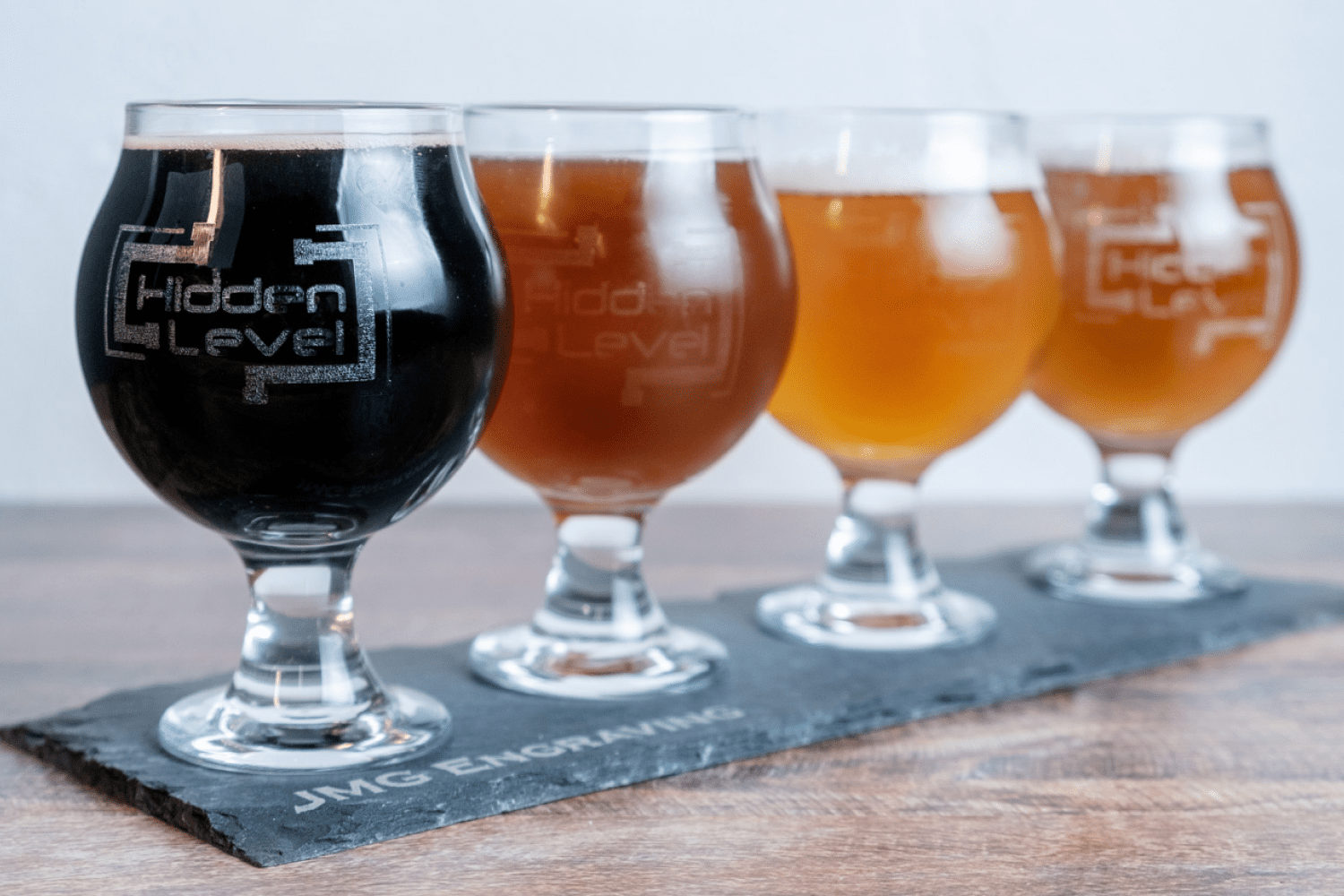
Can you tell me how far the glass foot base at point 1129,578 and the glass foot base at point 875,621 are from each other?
12 centimetres

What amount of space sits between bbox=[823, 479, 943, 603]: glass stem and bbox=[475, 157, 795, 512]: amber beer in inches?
9.6

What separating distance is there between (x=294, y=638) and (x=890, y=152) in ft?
1.68

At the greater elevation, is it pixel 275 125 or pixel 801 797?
pixel 275 125

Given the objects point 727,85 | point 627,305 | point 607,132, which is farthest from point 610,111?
point 727,85

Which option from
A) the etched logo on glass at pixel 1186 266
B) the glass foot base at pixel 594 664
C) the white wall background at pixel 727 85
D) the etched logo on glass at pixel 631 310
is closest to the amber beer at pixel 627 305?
the etched logo on glass at pixel 631 310

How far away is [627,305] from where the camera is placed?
0.95 meters

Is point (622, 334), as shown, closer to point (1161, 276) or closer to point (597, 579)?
point (597, 579)

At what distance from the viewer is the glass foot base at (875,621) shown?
1.14 meters

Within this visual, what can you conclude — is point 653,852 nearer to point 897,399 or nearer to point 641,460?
point 641,460

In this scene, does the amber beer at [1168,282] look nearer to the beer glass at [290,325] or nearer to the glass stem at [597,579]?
the glass stem at [597,579]

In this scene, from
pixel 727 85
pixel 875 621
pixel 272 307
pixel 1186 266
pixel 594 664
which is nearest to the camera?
pixel 272 307

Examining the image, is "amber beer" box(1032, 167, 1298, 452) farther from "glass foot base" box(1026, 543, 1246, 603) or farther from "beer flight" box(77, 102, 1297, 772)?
"glass foot base" box(1026, 543, 1246, 603)

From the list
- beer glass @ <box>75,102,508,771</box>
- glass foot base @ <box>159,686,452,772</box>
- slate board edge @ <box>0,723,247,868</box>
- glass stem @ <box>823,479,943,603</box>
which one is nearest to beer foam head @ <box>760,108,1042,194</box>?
glass stem @ <box>823,479,943,603</box>

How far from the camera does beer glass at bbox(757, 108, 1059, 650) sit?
1106mm
